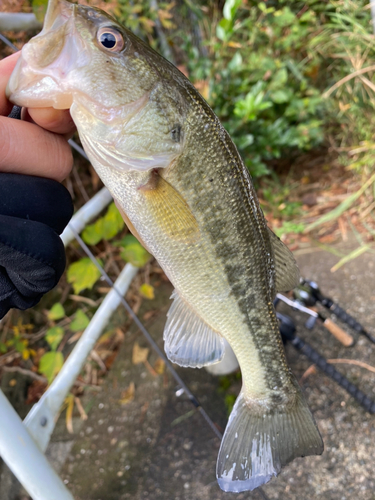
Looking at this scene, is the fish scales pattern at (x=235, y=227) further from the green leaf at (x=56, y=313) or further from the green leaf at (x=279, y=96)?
the green leaf at (x=279, y=96)

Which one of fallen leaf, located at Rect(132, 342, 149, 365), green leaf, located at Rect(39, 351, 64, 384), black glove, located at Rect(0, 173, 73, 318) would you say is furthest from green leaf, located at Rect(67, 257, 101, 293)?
black glove, located at Rect(0, 173, 73, 318)

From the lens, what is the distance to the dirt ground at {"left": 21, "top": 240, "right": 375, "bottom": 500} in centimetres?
182

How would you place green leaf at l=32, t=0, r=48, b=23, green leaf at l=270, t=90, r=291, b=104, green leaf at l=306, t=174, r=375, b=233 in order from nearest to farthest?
1. green leaf at l=32, t=0, r=48, b=23
2. green leaf at l=270, t=90, r=291, b=104
3. green leaf at l=306, t=174, r=375, b=233

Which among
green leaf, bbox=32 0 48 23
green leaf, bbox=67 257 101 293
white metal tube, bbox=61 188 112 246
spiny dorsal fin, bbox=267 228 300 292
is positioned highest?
green leaf, bbox=32 0 48 23

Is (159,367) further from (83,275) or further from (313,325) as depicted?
(313,325)

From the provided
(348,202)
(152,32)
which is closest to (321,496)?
(348,202)

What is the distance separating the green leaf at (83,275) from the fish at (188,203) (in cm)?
108

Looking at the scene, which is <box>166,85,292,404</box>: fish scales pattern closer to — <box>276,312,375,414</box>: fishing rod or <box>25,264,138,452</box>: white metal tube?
<box>276,312,375,414</box>: fishing rod

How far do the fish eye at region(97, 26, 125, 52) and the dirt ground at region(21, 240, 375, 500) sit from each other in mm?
2061

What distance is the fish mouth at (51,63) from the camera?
77 centimetres

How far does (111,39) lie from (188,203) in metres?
0.48

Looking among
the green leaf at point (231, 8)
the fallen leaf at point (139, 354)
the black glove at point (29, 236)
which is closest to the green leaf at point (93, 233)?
the fallen leaf at point (139, 354)

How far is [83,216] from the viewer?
1.82 metres

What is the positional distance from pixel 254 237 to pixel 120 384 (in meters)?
1.88
